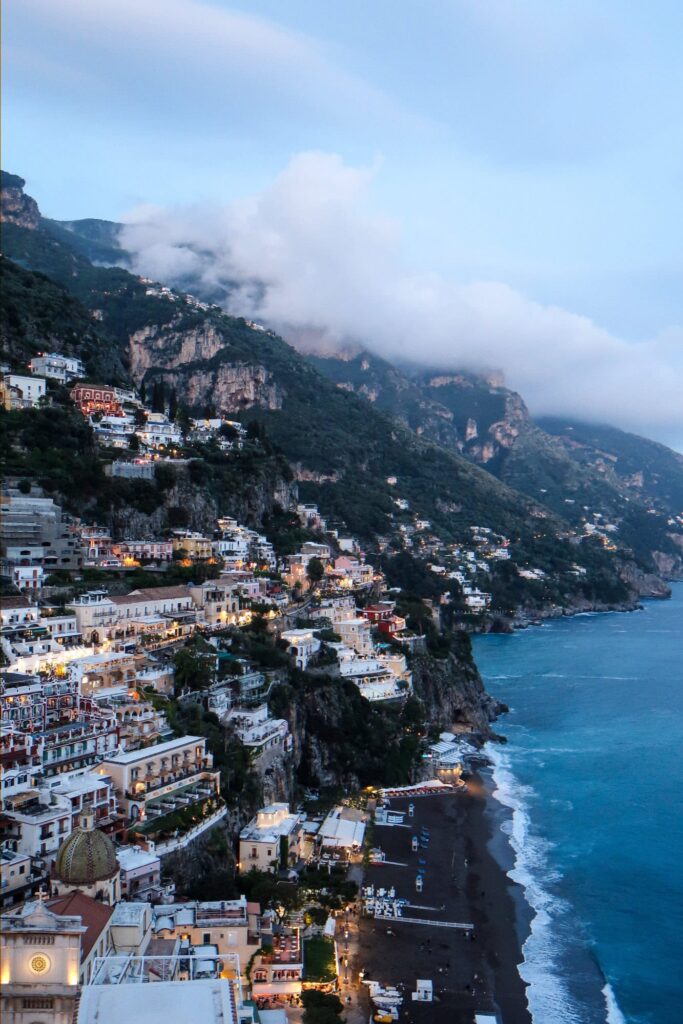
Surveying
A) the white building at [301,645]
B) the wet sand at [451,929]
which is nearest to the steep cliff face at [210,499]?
the white building at [301,645]

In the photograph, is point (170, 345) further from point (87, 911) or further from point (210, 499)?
point (87, 911)

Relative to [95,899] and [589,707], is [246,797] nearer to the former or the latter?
[95,899]

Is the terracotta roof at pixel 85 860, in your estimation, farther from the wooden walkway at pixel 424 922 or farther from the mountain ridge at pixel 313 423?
the mountain ridge at pixel 313 423

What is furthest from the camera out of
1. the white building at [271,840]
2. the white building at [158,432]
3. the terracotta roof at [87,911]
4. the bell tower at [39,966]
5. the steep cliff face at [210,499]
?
the white building at [158,432]

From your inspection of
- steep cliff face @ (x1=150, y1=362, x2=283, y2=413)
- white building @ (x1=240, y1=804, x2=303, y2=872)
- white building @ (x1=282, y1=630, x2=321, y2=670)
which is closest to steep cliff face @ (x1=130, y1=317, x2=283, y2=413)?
steep cliff face @ (x1=150, y1=362, x2=283, y2=413)

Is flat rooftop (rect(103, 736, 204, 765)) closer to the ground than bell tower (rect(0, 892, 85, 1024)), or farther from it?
farther from it

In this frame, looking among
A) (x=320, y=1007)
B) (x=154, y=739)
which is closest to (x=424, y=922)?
(x=320, y=1007)

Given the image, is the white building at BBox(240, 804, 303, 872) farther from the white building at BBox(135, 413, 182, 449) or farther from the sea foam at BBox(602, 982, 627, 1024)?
the white building at BBox(135, 413, 182, 449)
